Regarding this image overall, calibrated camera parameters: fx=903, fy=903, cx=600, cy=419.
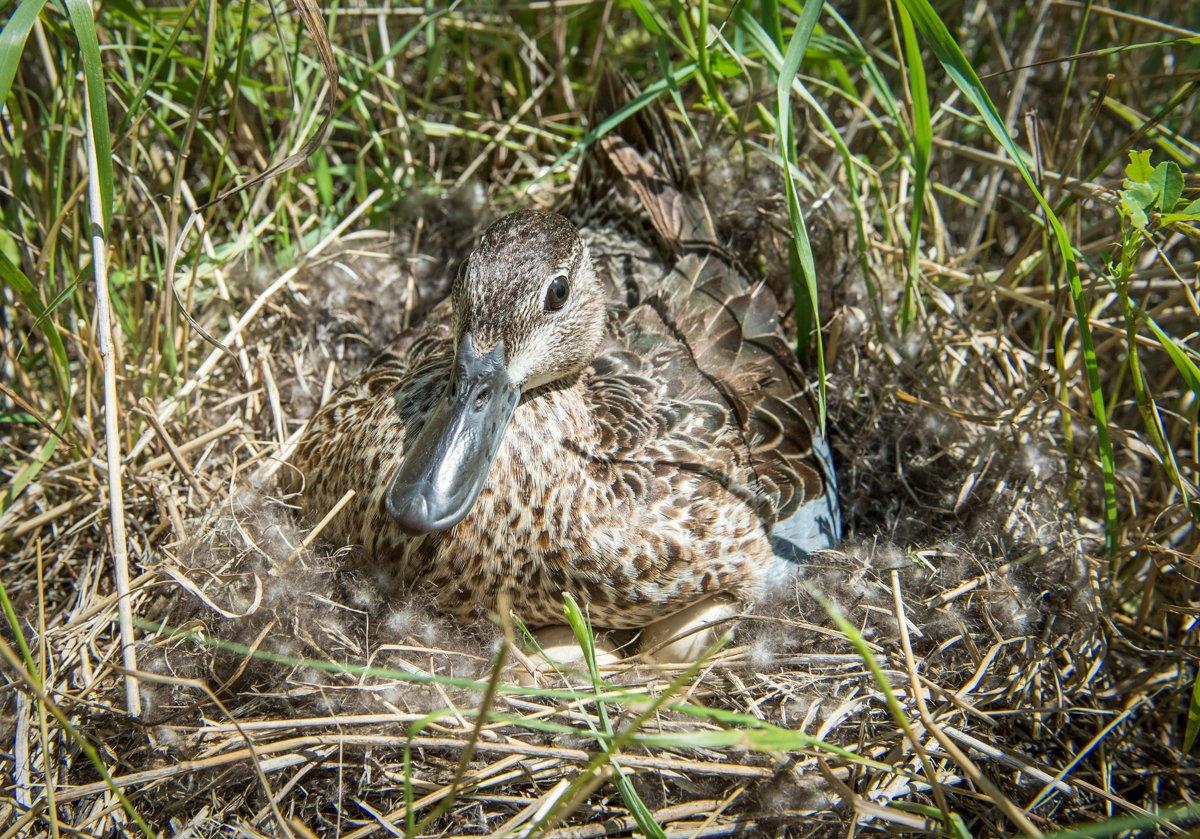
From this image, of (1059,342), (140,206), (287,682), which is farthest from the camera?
(140,206)

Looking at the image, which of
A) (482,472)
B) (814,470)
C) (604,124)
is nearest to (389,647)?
(482,472)

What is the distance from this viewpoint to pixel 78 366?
2684 mm

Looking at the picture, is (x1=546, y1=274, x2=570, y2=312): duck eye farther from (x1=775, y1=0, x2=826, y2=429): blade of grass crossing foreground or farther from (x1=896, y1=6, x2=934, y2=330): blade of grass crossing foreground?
(x1=896, y1=6, x2=934, y2=330): blade of grass crossing foreground

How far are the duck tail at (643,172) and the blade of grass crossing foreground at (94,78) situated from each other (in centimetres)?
152

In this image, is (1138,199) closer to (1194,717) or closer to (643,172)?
(1194,717)

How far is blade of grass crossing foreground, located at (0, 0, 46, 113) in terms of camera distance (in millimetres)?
1753


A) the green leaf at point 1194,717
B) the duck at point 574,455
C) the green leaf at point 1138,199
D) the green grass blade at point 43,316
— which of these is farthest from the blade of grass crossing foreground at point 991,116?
the green grass blade at point 43,316

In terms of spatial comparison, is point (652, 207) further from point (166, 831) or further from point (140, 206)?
point (166, 831)

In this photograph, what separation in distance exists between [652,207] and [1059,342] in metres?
1.30

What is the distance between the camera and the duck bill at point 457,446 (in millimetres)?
1825

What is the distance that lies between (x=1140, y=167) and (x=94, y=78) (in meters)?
2.14

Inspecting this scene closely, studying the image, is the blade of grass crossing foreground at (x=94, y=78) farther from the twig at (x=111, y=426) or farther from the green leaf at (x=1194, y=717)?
the green leaf at (x=1194, y=717)

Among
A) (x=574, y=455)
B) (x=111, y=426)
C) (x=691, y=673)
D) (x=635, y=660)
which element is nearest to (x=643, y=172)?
(x=574, y=455)

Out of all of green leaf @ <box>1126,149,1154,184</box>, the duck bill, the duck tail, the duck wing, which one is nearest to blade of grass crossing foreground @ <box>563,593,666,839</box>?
the duck bill
